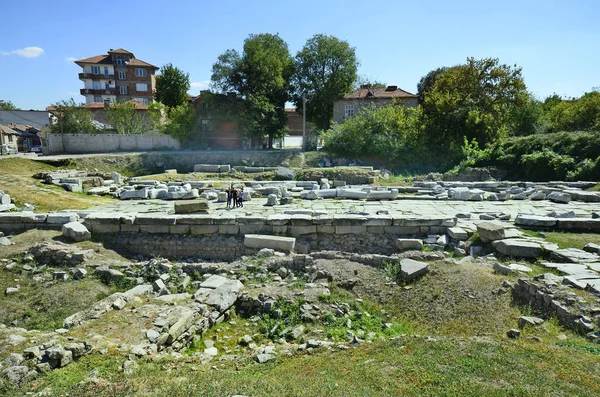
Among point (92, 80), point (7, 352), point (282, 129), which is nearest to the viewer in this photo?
point (7, 352)

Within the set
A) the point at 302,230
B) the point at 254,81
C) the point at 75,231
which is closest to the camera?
the point at 75,231

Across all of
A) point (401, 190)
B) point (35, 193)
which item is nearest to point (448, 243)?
point (401, 190)

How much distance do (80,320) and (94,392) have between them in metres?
3.01

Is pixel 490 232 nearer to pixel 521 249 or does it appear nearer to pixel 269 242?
pixel 521 249

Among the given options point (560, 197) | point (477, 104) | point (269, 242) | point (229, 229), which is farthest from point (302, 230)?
point (477, 104)

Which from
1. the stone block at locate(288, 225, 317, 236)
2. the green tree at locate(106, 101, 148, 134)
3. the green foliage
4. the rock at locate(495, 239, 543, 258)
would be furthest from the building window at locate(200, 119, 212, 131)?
the rock at locate(495, 239, 543, 258)

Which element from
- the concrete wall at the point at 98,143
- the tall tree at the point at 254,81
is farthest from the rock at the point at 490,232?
the concrete wall at the point at 98,143

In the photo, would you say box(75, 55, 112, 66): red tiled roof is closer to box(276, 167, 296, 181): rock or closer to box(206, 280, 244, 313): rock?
box(276, 167, 296, 181): rock

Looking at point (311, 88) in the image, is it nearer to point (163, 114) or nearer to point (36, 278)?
Answer: point (163, 114)

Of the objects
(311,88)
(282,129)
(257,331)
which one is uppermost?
(311,88)

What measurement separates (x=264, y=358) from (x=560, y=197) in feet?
48.5

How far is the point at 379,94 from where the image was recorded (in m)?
40.1

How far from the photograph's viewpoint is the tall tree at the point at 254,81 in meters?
36.8

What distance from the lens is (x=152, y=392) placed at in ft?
14.8
